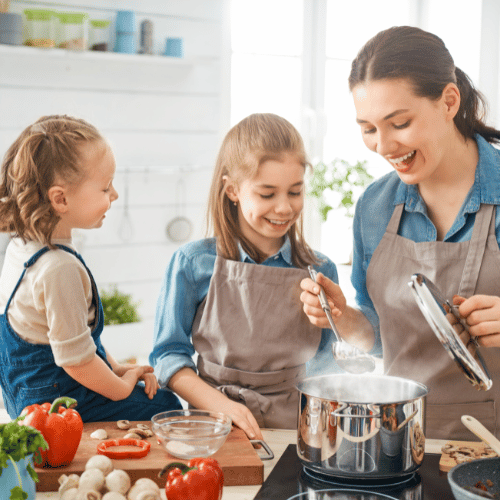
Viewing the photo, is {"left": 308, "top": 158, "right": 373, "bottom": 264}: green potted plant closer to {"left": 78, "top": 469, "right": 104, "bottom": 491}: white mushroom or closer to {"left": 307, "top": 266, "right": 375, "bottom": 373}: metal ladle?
{"left": 307, "top": 266, "right": 375, "bottom": 373}: metal ladle

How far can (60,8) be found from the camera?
2.93 meters

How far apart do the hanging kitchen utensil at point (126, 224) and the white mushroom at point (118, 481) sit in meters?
2.40

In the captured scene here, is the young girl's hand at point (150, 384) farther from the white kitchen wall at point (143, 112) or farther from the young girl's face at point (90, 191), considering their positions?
the white kitchen wall at point (143, 112)

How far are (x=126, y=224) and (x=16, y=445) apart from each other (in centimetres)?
246

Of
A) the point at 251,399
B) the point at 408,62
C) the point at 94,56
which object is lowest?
the point at 251,399

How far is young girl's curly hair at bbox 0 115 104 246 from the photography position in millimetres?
1235

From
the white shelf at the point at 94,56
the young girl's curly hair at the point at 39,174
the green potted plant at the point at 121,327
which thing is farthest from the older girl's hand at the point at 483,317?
the white shelf at the point at 94,56

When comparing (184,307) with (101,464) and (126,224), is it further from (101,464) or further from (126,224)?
(126,224)

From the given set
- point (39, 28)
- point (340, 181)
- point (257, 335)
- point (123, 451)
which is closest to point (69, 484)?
point (123, 451)

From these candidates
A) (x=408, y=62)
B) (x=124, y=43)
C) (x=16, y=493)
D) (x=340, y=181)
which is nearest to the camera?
(x=16, y=493)

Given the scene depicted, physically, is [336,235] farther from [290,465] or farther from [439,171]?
[290,465]

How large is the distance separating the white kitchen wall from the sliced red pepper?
6.37 feet

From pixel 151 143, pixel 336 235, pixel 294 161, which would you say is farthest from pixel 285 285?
pixel 336 235

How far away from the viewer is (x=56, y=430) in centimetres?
97
